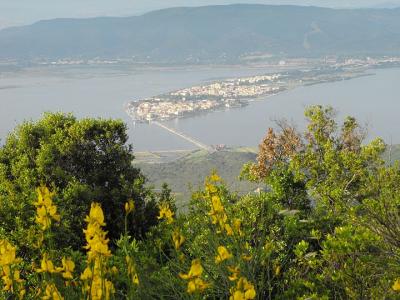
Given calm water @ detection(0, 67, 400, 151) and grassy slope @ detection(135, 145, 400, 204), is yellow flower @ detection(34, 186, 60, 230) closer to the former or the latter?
grassy slope @ detection(135, 145, 400, 204)

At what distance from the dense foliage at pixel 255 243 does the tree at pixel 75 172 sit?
0.21 meters

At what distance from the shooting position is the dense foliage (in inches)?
120

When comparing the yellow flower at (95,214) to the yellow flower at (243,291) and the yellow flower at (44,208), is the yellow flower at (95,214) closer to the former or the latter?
the yellow flower at (44,208)

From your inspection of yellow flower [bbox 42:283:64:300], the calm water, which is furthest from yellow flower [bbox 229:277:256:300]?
the calm water

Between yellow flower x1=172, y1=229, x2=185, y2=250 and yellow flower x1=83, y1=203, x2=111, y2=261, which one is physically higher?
yellow flower x1=83, y1=203, x2=111, y2=261

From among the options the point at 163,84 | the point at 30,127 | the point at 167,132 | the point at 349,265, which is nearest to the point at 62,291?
the point at 349,265

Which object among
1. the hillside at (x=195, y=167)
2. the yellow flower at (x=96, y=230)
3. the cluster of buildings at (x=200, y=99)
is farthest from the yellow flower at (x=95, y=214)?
the cluster of buildings at (x=200, y=99)

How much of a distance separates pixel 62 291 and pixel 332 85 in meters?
158

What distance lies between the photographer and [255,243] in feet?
16.1

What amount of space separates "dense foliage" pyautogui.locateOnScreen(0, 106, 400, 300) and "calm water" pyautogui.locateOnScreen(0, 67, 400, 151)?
64317 mm

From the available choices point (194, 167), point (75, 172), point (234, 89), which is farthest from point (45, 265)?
point (234, 89)

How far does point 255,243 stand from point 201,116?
116351mm

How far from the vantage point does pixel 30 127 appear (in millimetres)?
A: 12219

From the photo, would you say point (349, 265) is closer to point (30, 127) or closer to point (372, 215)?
point (372, 215)
